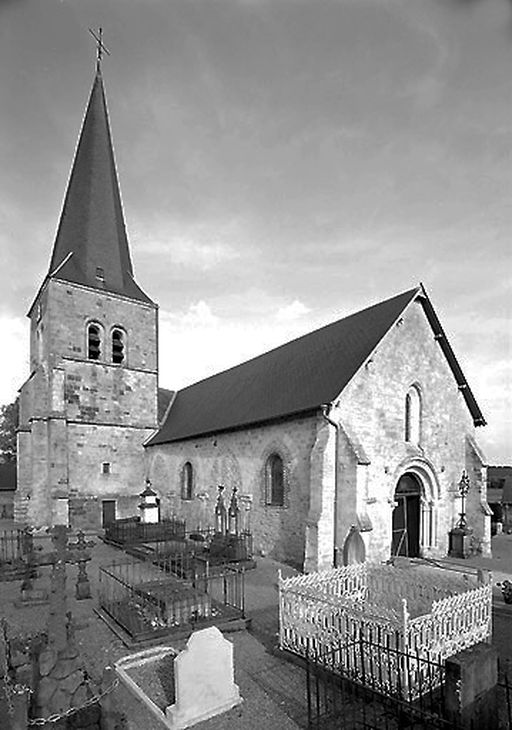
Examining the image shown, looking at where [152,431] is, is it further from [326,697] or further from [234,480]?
[326,697]

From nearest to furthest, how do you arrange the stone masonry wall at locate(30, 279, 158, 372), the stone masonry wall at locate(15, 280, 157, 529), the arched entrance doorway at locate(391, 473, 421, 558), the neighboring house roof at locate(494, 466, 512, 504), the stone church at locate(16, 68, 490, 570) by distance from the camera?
the stone church at locate(16, 68, 490, 570) → the arched entrance doorway at locate(391, 473, 421, 558) → the stone masonry wall at locate(15, 280, 157, 529) → the stone masonry wall at locate(30, 279, 158, 372) → the neighboring house roof at locate(494, 466, 512, 504)

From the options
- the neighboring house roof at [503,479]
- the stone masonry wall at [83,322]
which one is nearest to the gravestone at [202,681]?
the stone masonry wall at [83,322]

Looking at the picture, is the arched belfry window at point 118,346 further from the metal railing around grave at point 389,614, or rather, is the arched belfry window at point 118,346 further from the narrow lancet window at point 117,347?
the metal railing around grave at point 389,614

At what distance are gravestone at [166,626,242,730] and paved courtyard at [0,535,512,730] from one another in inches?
6.5

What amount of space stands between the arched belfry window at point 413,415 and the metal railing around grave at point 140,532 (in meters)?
10.2

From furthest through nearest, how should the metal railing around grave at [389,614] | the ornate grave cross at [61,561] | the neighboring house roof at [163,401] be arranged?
the neighboring house roof at [163,401], the ornate grave cross at [61,561], the metal railing around grave at [389,614]

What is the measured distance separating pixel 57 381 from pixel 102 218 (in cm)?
1055

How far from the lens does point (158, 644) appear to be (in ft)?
29.4

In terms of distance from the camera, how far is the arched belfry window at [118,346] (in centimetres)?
2816

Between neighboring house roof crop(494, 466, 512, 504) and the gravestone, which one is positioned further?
neighboring house roof crop(494, 466, 512, 504)

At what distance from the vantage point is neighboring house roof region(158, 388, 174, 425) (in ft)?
101

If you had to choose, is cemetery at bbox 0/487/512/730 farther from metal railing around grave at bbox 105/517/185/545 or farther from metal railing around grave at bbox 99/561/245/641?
metal railing around grave at bbox 105/517/185/545

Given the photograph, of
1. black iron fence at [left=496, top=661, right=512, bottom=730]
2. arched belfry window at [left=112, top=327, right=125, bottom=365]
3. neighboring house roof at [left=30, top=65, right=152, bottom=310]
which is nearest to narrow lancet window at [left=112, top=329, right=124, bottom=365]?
arched belfry window at [left=112, top=327, right=125, bottom=365]

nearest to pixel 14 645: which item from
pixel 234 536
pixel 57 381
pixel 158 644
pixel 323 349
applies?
pixel 158 644
